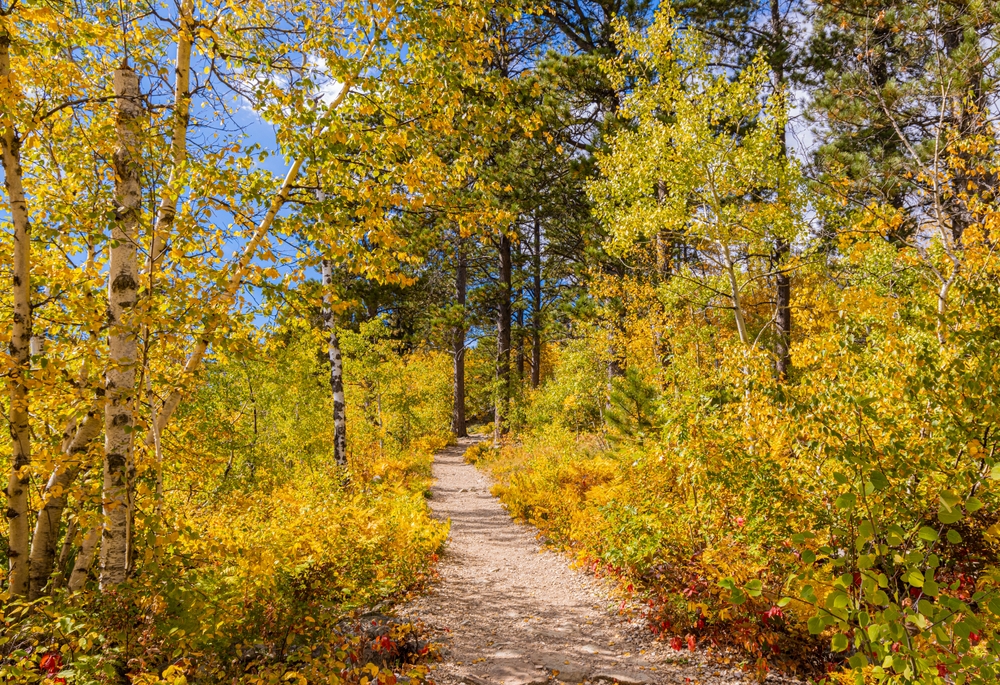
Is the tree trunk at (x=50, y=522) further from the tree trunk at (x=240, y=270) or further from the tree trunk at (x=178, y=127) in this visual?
the tree trunk at (x=178, y=127)

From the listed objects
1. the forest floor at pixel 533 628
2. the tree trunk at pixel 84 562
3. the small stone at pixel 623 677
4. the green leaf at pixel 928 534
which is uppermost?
the green leaf at pixel 928 534

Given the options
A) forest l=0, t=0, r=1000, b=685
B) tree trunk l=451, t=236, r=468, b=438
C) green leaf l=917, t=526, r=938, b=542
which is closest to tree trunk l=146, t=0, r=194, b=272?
forest l=0, t=0, r=1000, b=685

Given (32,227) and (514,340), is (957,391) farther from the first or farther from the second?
(514,340)

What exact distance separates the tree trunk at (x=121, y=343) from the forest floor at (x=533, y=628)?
8.79ft

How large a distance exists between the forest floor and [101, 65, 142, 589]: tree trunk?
2678 mm

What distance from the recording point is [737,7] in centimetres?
1206

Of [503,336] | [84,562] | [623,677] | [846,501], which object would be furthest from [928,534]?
[503,336]

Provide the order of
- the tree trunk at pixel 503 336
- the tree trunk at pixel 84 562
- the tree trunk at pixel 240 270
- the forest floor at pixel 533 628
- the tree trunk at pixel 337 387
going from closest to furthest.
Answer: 1. the tree trunk at pixel 240 270
2. the tree trunk at pixel 84 562
3. the forest floor at pixel 533 628
4. the tree trunk at pixel 337 387
5. the tree trunk at pixel 503 336

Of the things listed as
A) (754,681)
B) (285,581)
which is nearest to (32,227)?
(285,581)

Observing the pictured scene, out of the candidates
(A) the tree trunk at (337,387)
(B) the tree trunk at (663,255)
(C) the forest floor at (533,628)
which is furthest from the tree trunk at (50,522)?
(B) the tree trunk at (663,255)

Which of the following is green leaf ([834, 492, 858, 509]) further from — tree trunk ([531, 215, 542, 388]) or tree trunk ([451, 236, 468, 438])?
tree trunk ([451, 236, 468, 438])

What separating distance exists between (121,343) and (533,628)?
4.67m

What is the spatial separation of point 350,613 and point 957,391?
500cm

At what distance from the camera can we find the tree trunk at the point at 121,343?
133 inches
